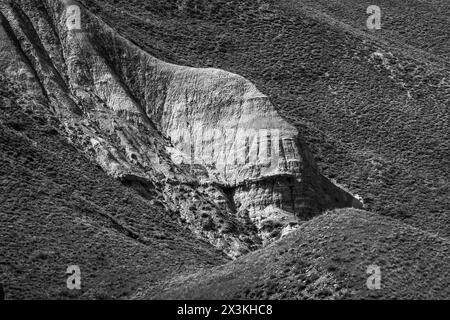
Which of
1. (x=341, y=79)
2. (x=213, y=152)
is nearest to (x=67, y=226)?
(x=213, y=152)

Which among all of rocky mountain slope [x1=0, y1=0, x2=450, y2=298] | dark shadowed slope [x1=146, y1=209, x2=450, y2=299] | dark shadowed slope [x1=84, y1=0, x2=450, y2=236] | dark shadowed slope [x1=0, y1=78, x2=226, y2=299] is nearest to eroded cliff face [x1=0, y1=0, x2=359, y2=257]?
rocky mountain slope [x1=0, y1=0, x2=450, y2=298]

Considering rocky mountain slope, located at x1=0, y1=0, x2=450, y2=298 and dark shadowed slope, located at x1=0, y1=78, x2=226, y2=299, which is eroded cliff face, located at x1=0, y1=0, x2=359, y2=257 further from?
dark shadowed slope, located at x1=0, y1=78, x2=226, y2=299

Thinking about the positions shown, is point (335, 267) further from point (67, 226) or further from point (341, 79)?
point (341, 79)

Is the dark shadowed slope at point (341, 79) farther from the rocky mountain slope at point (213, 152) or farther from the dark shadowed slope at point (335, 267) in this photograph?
the dark shadowed slope at point (335, 267)

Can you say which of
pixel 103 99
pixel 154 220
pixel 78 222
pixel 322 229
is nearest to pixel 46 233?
pixel 78 222

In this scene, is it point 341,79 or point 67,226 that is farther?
point 341,79

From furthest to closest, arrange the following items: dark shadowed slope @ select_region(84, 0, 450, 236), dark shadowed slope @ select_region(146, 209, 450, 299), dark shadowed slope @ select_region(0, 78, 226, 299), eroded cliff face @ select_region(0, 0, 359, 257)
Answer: dark shadowed slope @ select_region(84, 0, 450, 236) → eroded cliff face @ select_region(0, 0, 359, 257) → dark shadowed slope @ select_region(0, 78, 226, 299) → dark shadowed slope @ select_region(146, 209, 450, 299)

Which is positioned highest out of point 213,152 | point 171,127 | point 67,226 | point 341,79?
point 341,79

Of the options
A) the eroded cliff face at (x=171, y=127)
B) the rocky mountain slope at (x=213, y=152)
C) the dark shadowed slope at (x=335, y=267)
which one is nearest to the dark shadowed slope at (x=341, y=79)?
the rocky mountain slope at (x=213, y=152)
